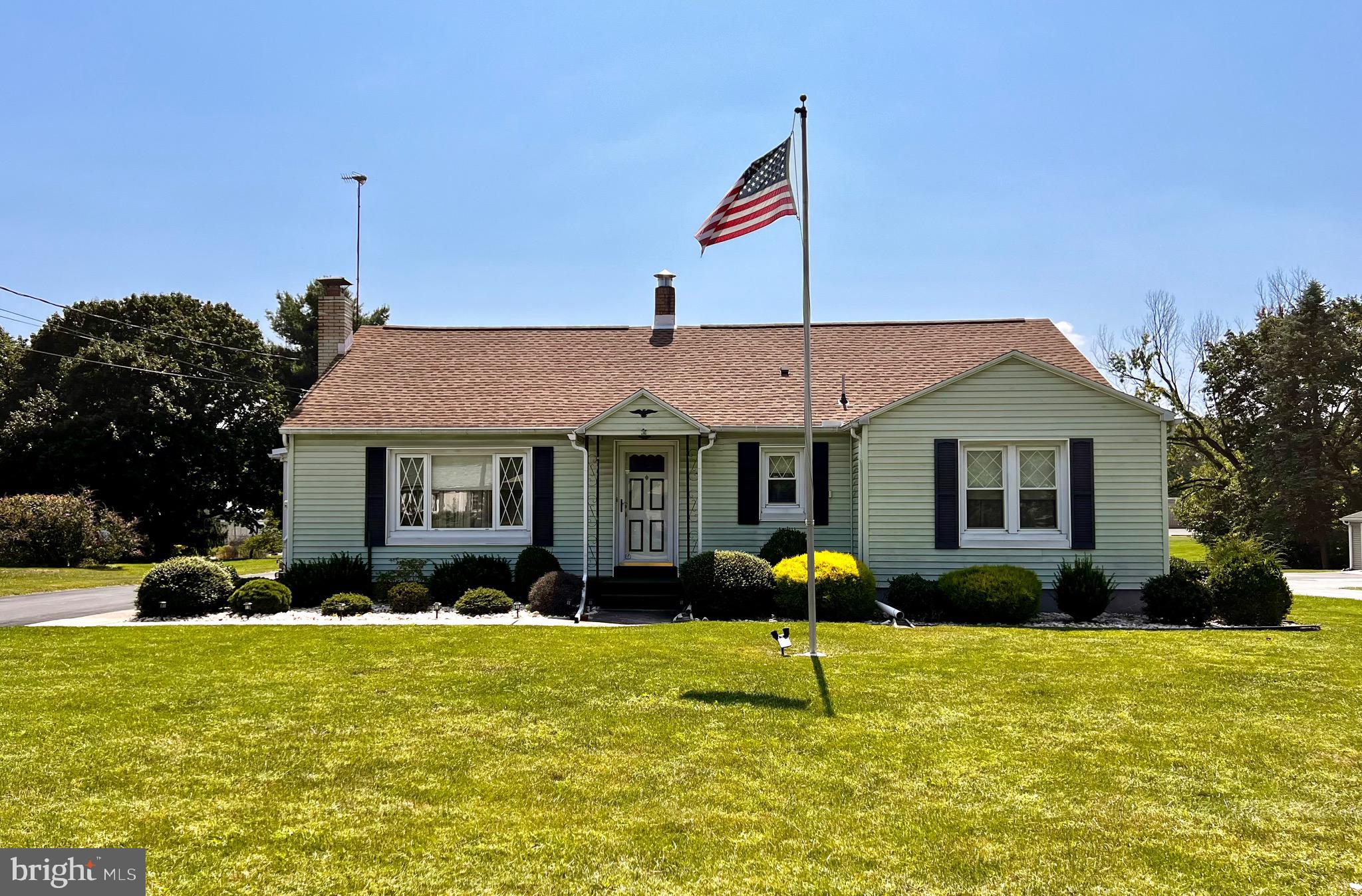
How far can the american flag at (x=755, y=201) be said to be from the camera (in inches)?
405

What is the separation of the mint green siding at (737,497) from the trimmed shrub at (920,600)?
2622mm

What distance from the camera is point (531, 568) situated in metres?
16.0

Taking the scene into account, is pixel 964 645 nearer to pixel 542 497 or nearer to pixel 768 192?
pixel 768 192

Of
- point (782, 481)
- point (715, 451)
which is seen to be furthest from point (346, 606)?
point (782, 481)

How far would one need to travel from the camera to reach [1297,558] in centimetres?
3866

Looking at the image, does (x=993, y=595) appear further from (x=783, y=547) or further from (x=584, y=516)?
(x=584, y=516)

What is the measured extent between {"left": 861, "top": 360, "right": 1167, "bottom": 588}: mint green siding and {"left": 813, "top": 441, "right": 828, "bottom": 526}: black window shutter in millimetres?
1337

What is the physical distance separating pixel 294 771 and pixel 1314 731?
7.49 metres

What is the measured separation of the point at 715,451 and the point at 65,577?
17.9 meters

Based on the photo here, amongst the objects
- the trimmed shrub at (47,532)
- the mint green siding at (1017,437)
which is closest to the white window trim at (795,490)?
the mint green siding at (1017,437)

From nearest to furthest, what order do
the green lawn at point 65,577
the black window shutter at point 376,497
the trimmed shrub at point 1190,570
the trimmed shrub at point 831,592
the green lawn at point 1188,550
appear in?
the trimmed shrub at point 831,592
the trimmed shrub at point 1190,570
the black window shutter at point 376,497
the green lawn at point 65,577
the green lawn at point 1188,550

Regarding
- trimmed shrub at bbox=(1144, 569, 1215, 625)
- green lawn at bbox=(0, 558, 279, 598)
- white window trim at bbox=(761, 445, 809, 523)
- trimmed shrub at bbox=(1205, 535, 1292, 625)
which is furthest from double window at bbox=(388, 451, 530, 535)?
trimmed shrub at bbox=(1205, 535, 1292, 625)

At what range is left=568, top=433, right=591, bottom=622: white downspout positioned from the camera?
49.4ft

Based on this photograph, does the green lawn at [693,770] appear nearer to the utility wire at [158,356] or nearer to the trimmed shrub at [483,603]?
the trimmed shrub at [483,603]
